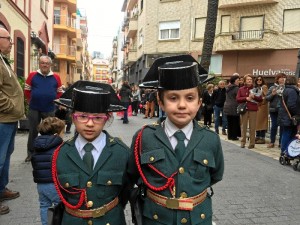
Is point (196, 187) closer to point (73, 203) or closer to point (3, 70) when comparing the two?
point (73, 203)

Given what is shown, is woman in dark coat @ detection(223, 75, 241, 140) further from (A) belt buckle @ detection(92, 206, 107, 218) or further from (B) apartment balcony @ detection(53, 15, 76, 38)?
(B) apartment balcony @ detection(53, 15, 76, 38)

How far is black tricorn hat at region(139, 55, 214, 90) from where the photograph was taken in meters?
2.02

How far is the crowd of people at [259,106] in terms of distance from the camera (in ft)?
23.1

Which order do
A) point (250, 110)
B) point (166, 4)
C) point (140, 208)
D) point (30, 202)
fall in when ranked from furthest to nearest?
point (166, 4)
point (250, 110)
point (30, 202)
point (140, 208)

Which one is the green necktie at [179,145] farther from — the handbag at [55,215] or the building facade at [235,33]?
the building facade at [235,33]

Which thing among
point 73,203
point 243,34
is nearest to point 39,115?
point 73,203

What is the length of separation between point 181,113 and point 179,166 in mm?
333

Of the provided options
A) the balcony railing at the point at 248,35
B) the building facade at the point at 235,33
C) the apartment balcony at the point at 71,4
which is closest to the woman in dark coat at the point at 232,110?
the building facade at the point at 235,33

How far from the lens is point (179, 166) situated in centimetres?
207

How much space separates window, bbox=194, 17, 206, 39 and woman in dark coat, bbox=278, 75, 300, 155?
808 inches

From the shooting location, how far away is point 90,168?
2.25 metres

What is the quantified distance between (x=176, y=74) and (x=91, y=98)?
2.07 feet

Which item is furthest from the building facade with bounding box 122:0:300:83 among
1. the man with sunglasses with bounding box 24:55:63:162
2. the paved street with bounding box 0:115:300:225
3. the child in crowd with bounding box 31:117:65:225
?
the child in crowd with bounding box 31:117:65:225

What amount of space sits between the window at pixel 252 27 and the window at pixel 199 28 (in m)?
3.00
